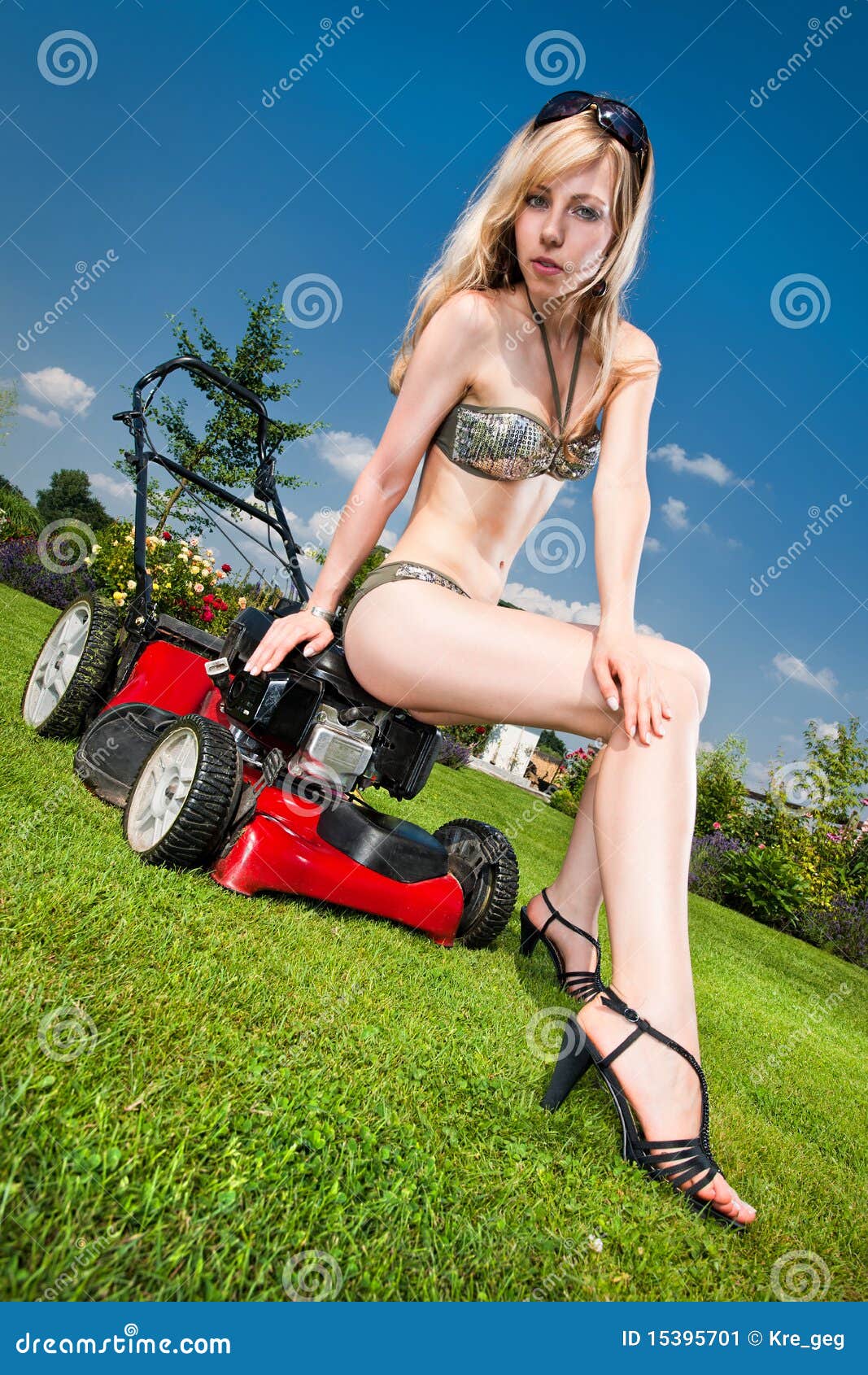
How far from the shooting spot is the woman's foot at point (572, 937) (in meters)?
2.36

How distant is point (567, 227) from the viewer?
198 centimetres

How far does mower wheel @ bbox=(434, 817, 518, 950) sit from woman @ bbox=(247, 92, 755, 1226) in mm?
252

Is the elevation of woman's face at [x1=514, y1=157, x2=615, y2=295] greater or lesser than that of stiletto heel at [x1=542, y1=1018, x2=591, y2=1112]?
greater

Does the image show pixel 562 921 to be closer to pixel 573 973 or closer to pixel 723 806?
pixel 573 973

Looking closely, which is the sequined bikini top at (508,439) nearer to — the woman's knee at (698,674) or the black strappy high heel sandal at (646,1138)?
the woman's knee at (698,674)

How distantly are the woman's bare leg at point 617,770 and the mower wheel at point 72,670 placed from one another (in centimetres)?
192

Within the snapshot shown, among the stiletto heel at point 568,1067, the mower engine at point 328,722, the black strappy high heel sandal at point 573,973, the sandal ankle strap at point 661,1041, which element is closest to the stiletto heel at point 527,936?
the black strappy high heel sandal at point 573,973

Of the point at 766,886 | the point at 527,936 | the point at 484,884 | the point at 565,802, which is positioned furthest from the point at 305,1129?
the point at 565,802

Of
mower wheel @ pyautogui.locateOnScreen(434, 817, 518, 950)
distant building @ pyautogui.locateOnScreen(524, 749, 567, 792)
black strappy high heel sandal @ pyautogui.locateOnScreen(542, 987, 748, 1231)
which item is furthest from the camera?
distant building @ pyautogui.locateOnScreen(524, 749, 567, 792)

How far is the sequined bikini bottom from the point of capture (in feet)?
6.59

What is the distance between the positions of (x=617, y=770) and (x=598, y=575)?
0.45 m

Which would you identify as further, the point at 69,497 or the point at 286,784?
the point at 69,497

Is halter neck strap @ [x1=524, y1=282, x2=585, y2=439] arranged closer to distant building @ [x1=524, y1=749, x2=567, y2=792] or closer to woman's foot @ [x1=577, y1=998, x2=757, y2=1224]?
woman's foot @ [x1=577, y1=998, x2=757, y2=1224]

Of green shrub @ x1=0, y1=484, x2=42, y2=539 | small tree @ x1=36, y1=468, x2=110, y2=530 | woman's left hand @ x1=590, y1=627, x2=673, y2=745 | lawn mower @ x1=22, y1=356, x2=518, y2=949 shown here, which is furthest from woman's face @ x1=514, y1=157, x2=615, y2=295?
small tree @ x1=36, y1=468, x2=110, y2=530
